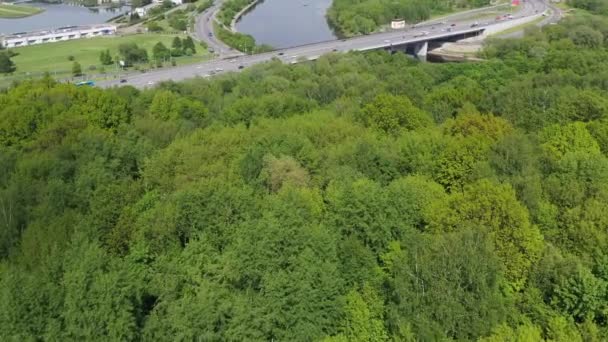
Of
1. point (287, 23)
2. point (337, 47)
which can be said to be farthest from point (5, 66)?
point (287, 23)

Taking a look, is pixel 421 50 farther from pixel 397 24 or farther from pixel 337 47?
pixel 337 47

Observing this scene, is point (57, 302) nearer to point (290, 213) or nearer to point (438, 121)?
point (290, 213)

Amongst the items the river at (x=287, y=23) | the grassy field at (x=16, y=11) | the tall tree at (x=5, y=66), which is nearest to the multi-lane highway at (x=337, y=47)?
the river at (x=287, y=23)

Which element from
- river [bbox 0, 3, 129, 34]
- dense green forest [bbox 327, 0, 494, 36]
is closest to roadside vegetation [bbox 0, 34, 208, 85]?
river [bbox 0, 3, 129, 34]

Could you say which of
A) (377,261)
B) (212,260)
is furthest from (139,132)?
(377,261)

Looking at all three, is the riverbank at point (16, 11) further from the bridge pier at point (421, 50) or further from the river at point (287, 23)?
the bridge pier at point (421, 50)

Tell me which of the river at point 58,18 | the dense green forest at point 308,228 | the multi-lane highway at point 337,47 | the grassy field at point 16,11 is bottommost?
the dense green forest at point 308,228
